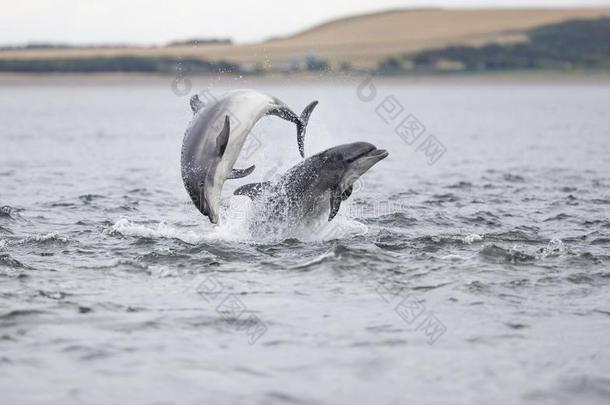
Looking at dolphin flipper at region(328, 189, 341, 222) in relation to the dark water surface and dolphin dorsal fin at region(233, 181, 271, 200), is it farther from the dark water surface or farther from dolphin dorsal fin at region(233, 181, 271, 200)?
dolphin dorsal fin at region(233, 181, 271, 200)

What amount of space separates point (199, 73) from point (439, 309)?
554 feet

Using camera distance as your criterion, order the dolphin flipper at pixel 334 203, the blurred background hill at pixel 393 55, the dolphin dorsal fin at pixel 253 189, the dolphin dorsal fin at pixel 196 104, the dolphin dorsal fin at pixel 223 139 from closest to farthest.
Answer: the dolphin dorsal fin at pixel 223 139, the dolphin dorsal fin at pixel 196 104, the dolphin flipper at pixel 334 203, the dolphin dorsal fin at pixel 253 189, the blurred background hill at pixel 393 55

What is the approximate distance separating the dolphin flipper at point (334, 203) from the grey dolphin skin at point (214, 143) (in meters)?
1.90

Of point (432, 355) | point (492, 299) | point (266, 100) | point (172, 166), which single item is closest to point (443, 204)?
point (266, 100)

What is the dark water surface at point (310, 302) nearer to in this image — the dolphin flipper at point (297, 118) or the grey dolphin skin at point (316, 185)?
the grey dolphin skin at point (316, 185)

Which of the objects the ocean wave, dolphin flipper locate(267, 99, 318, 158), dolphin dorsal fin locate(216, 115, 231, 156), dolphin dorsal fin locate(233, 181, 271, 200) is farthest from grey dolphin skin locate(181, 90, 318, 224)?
the ocean wave

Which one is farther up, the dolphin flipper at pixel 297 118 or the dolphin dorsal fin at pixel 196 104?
the dolphin dorsal fin at pixel 196 104

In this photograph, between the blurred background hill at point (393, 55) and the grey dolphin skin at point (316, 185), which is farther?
the blurred background hill at point (393, 55)

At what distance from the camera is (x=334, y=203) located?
16.6 metres

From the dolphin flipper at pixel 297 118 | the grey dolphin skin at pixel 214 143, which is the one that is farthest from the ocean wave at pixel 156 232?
the dolphin flipper at pixel 297 118

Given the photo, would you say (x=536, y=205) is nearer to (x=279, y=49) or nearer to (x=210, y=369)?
(x=210, y=369)

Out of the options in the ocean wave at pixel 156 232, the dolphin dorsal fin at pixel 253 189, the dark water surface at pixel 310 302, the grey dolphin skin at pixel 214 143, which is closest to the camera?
the dark water surface at pixel 310 302

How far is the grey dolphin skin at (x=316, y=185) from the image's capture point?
54.8 feet

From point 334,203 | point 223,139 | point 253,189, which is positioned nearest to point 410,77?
point 253,189
